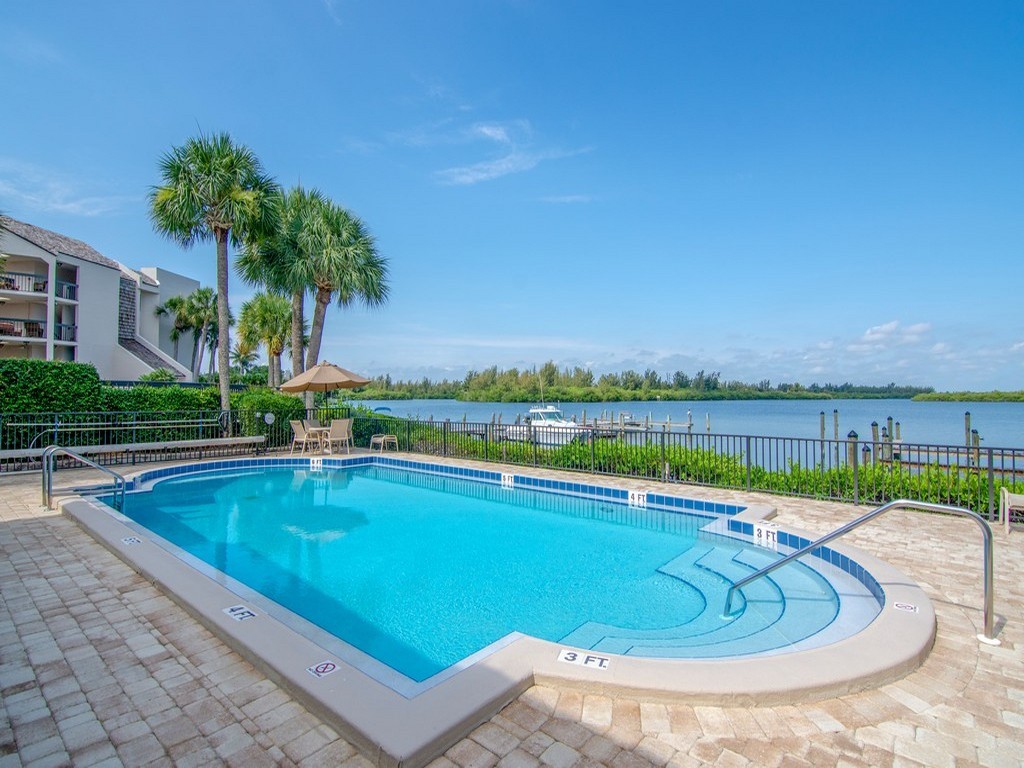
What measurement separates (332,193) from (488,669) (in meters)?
15.1

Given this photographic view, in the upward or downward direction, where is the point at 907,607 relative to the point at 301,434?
downward

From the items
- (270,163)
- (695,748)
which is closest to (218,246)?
(270,163)

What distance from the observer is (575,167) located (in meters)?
13.3

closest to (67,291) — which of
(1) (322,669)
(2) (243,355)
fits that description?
(2) (243,355)

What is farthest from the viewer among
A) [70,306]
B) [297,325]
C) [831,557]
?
[70,306]

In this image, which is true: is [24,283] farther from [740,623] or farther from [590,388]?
[590,388]

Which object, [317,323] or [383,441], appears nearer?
[383,441]

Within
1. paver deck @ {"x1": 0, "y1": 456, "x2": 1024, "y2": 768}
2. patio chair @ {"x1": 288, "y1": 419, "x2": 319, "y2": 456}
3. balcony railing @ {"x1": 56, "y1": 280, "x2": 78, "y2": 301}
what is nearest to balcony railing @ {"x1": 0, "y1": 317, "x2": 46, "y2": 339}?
balcony railing @ {"x1": 56, "y1": 280, "x2": 78, "y2": 301}

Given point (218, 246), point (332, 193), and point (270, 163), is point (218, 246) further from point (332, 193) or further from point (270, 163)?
point (332, 193)

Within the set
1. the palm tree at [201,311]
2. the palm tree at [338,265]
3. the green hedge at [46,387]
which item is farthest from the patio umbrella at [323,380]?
the palm tree at [201,311]

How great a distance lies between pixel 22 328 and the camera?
67.8ft

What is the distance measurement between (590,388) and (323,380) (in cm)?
5270

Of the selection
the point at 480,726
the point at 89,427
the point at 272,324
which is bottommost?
the point at 480,726

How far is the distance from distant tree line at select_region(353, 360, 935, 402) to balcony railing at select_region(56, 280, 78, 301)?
3617cm
